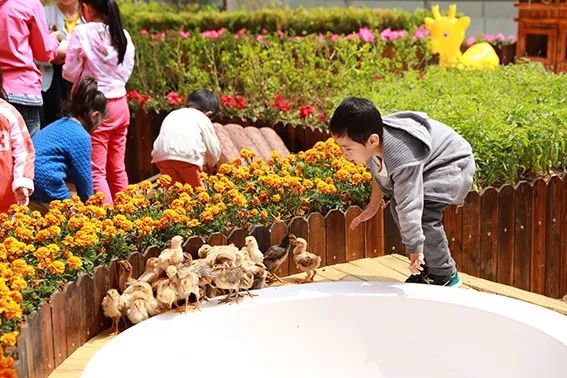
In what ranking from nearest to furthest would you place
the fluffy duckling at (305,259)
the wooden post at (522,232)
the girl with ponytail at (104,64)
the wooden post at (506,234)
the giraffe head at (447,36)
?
1. the fluffy duckling at (305,259)
2. the wooden post at (506,234)
3. the wooden post at (522,232)
4. the girl with ponytail at (104,64)
5. the giraffe head at (447,36)

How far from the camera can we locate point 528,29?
11.2 meters

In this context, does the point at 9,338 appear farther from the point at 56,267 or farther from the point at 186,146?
the point at 186,146

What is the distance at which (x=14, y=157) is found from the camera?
17.1 ft

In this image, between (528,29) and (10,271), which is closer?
(10,271)

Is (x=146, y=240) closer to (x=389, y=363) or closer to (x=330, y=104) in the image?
(x=389, y=363)

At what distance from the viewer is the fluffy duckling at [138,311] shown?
4.18 m

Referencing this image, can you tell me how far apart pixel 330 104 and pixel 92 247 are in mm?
4559

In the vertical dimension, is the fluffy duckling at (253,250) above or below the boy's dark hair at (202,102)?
below

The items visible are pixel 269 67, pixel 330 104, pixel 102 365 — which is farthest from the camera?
pixel 269 67

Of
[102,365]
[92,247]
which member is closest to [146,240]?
[92,247]

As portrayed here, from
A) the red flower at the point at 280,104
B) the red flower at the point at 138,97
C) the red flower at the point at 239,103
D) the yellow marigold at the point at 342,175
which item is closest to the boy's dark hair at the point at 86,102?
the yellow marigold at the point at 342,175

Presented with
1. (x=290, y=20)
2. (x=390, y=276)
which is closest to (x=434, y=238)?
(x=390, y=276)

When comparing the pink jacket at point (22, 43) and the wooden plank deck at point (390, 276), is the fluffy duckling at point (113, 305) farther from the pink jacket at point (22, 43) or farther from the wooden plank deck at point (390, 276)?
the pink jacket at point (22, 43)

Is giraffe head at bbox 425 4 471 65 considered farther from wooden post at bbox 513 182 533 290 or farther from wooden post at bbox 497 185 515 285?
wooden post at bbox 497 185 515 285
